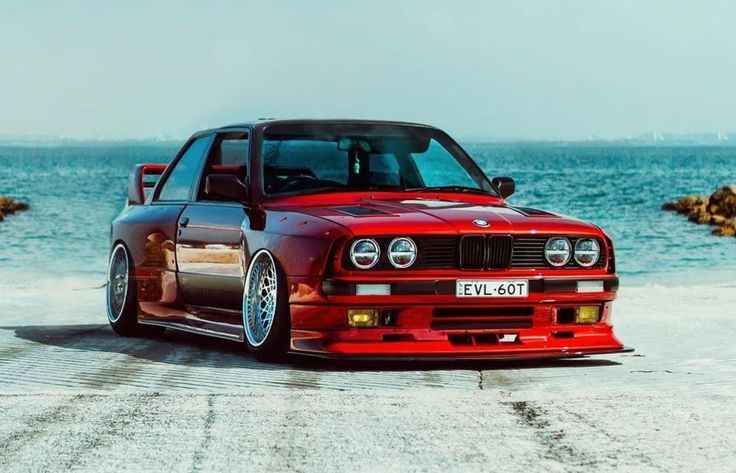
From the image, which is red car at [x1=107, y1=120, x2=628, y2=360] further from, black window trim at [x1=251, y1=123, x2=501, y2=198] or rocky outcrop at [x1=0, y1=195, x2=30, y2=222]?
rocky outcrop at [x1=0, y1=195, x2=30, y2=222]

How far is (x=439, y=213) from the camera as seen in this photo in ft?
29.6

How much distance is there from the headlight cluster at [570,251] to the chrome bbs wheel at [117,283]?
356 cm

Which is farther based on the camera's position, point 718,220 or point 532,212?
point 718,220

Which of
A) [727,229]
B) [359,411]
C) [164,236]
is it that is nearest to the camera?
[359,411]

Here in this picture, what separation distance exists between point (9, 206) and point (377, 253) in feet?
176

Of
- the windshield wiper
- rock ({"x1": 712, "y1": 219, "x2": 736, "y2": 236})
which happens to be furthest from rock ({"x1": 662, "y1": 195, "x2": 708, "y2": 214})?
the windshield wiper

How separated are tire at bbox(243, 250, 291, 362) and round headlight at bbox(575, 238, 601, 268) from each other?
5.50 feet

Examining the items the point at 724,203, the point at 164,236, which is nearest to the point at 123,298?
the point at 164,236

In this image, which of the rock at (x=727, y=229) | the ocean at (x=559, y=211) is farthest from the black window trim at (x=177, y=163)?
the rock at (x=727, y=229)

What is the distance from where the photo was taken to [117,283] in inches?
456

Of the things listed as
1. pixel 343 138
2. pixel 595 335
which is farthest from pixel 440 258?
pixel 343 138

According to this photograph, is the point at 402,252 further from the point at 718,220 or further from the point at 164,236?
the point at 718,220

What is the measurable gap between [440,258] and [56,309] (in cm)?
622

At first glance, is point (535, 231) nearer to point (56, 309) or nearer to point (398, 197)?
point (398, 197)
